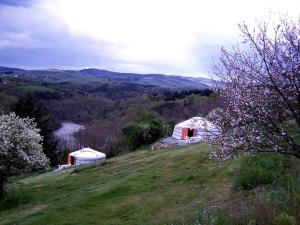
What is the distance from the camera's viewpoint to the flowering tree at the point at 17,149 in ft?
82.4

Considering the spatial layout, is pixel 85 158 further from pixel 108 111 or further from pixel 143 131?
pixel 108 111

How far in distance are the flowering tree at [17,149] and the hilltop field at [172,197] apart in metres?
1.69

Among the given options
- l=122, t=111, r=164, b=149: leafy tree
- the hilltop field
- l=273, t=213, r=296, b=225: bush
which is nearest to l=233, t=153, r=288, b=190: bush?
the hilltop field

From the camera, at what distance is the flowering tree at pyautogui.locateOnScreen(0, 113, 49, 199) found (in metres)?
25.1

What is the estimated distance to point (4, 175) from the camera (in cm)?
2562

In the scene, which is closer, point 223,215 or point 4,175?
point 223,215

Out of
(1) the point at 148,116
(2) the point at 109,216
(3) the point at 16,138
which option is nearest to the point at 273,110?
(2) the point at 109,216

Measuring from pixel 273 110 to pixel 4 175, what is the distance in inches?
807

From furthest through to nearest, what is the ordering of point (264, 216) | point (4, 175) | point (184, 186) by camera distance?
point (4, 175), point (184, 186), point (264, 216)

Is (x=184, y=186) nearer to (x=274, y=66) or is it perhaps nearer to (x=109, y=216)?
(x=109, y=216)

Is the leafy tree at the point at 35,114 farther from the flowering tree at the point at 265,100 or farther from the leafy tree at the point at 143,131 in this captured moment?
the flowering tree at the point at 265,100

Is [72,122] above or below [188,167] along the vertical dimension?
below

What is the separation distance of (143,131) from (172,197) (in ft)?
119

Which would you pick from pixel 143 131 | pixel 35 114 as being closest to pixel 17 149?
pixel 35 114
